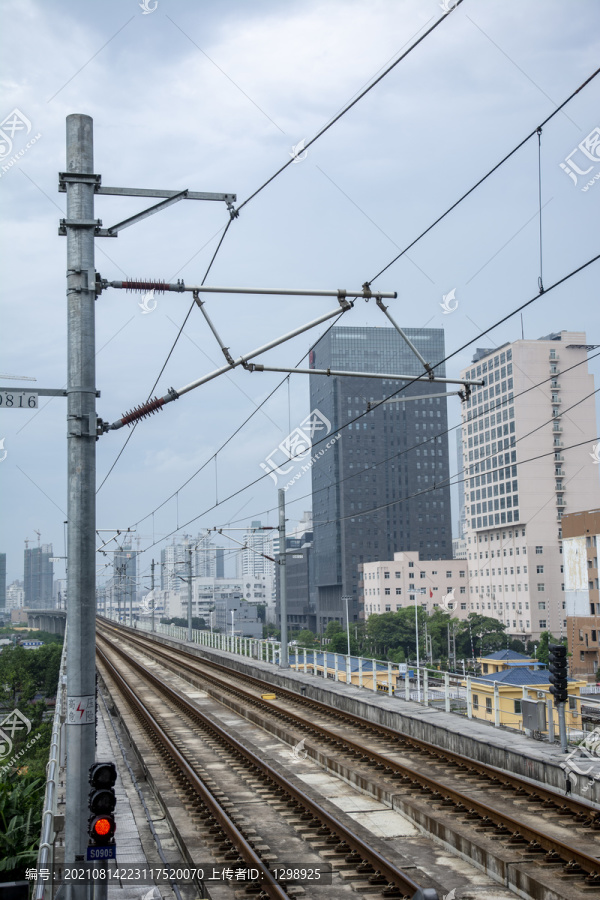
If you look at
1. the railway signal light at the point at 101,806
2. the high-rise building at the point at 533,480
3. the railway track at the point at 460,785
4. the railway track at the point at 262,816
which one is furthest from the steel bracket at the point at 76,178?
the high-rise building at the point at 533,480

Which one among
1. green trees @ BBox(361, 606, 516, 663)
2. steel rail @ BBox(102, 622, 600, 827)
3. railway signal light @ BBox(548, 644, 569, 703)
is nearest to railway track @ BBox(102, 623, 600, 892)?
steel rail @ BBox(102, 622, 600, 827)

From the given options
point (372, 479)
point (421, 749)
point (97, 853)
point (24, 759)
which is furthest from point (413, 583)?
point (97, 853)

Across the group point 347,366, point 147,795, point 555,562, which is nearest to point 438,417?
point 347,366

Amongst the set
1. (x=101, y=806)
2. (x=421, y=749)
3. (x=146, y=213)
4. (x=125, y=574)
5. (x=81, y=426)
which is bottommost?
(x=421, y=749)

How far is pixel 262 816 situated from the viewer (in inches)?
537

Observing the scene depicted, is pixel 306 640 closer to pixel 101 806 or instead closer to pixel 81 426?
pixel 81 426

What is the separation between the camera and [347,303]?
1122 centimetres

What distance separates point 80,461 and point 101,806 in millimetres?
3357

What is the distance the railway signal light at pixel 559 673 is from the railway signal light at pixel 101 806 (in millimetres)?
9231

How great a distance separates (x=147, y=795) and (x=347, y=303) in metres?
9.92

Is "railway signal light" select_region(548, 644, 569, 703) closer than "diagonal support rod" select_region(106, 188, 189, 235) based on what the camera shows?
No

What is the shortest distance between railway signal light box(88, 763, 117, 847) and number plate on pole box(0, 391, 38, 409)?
3.85 m

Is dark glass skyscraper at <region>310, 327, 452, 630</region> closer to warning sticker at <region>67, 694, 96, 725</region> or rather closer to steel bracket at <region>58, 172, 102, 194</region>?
steel bracket at <region>58, 172, 102, 194</region>

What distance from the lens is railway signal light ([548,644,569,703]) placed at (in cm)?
1484
